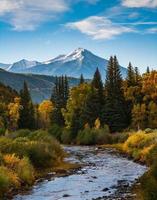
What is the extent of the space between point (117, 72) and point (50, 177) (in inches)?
2652

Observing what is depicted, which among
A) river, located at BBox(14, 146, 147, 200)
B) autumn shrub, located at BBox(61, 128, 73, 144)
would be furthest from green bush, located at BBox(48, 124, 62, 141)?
river, located at BBox(14, 146, 147, 200)

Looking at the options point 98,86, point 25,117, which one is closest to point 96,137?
point 98,86

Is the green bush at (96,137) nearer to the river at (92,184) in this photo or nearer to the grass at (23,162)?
the grass at (23,162)

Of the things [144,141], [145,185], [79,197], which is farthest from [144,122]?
[145,185]

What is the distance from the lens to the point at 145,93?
88750 mm

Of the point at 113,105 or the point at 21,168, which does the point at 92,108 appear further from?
the point at 21,168

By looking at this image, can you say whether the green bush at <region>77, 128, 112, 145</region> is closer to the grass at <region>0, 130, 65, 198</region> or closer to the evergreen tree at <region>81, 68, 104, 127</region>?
the evergreen tree at <region>81, 68, 104, 127</region>

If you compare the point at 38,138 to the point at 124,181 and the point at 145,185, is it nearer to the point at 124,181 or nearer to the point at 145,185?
the point at 124,181

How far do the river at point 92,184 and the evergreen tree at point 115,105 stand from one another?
4673 centimetres

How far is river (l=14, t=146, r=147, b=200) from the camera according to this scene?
1008 inches

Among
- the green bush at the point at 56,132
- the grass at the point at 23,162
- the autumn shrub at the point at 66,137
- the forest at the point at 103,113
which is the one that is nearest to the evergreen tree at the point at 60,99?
the forest at the point at 103,113

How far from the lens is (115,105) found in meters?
90.2

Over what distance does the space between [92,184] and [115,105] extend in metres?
60.7

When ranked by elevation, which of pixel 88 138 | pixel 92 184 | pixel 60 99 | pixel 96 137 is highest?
pixel 60 99
